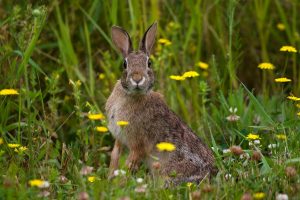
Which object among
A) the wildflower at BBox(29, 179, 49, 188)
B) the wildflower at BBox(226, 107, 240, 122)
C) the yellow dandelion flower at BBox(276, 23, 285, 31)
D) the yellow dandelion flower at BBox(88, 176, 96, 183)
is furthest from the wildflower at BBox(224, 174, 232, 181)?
the yellow dandelion flower at BBox(276, 23, 285, 31)

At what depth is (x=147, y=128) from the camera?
5.23m

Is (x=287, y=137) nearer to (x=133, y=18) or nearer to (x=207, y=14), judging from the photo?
(x=133, y=18)

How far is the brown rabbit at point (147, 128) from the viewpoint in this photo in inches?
200

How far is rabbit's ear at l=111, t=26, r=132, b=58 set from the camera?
535 cm

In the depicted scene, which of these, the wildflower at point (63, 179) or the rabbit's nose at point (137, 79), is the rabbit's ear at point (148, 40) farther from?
the wildflower at point (63, 179)

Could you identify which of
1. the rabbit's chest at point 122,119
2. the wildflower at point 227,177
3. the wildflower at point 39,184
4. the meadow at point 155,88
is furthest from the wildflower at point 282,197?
the rabbit's chest at point 122,119

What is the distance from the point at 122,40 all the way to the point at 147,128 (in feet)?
2.14

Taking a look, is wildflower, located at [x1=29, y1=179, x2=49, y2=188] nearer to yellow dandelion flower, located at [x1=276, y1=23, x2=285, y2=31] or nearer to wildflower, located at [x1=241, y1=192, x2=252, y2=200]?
wildflower, located at [x1=241, y1=192, x2=252, y2=200]

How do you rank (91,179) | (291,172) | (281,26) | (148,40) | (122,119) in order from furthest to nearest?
(281,26), (148,40), (122,119), (91,179), (291,172)

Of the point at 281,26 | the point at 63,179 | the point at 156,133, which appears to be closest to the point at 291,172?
the point at 156,133

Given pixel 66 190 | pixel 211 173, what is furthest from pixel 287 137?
pixel 66 190

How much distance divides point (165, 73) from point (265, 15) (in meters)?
1.28

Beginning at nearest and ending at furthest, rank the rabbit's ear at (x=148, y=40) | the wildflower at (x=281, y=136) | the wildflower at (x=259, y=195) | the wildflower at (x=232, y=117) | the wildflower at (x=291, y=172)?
the wildflower at (x=259, y=195), the wildflower at (x=291, y=172), the wildflower at (x=281, y=136), the rabbit's ear at (x=148, y=40), the wildflower at (x=232, y=117)

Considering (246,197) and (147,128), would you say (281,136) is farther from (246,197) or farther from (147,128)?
(246,197)
